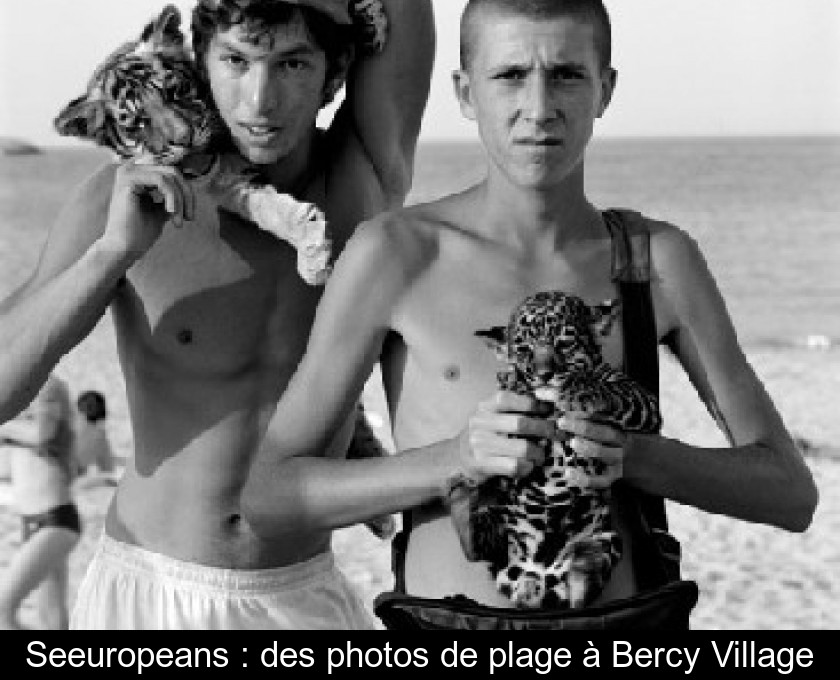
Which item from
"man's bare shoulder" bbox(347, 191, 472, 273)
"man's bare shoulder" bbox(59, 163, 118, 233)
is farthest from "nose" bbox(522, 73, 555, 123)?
"man's bare shoulder" bbox(59, 163, 118, 233)

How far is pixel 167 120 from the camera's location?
A: 9.52 feet

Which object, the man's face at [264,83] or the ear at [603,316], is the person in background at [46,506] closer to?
the man's face at [264,83]

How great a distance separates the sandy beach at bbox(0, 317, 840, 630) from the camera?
7.94m

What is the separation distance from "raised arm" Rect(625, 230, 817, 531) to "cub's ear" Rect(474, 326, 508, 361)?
0.29 meters

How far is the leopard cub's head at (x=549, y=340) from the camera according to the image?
2207 millimetres

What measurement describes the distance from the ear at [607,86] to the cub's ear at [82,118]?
960mm

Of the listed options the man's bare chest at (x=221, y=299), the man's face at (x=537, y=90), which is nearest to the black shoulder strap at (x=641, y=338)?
the man's face at (x=537, y=90)

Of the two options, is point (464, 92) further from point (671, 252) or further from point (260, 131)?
point (260, 131)

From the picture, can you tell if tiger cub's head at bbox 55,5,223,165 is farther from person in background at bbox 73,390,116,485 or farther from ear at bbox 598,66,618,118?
person in background at bbox 73,390,116,485

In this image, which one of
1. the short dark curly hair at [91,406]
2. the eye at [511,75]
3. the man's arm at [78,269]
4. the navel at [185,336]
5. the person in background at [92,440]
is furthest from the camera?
the person in background at [92,440]

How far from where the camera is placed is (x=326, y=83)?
3.09 m

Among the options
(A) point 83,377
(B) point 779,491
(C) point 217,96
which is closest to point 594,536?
(B) point 779,491

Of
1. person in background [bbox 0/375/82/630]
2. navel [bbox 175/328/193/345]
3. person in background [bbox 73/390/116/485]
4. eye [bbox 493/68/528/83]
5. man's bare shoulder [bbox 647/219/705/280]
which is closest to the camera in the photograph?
eye [bbox 493/68/528/83]

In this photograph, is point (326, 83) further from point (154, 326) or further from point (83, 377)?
Result: point (83, 377)
